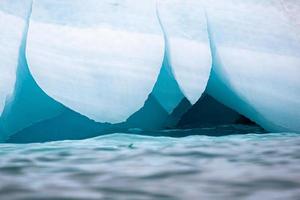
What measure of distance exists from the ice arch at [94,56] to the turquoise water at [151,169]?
0.16 metres

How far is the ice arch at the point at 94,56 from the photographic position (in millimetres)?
1501

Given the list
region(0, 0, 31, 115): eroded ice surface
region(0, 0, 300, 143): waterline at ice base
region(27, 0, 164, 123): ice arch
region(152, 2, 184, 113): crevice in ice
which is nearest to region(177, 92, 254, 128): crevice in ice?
region(0, 0, 300, 143): waterline at ice base

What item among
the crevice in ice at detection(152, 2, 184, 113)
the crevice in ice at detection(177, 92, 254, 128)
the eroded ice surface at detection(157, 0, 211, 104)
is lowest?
the crevice in ice at detection(177, 92, 254, 128)

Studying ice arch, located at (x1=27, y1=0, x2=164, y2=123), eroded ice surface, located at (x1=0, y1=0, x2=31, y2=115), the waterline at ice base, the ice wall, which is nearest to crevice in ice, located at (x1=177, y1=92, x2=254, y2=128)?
the waterline at ice base

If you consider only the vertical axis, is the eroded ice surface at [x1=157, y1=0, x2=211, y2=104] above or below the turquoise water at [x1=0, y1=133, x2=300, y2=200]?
above

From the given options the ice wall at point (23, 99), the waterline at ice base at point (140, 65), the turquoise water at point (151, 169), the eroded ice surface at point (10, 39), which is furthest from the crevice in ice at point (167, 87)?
the eroded ice surface at point (10, 39)

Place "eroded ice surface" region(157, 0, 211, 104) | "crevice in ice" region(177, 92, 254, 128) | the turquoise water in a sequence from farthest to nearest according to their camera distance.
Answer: "crevice in ice" region(177, 92, 254, 128)
"eroded ice surface" region(157, 0, 211, 104)
the turquoise water

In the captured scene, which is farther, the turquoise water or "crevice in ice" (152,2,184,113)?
"crevice in ice" (152,2,184,113)

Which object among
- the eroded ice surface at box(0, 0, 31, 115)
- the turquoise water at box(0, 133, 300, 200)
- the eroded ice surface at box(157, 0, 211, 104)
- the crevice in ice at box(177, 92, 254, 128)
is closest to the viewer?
the turquoise water at box(0, 133, 300, 200)

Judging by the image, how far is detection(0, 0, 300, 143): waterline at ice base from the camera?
4.93 feet

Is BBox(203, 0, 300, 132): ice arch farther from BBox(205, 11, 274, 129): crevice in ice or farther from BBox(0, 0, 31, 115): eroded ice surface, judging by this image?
BBox(0, 0, 31, 115): eroded ice surface

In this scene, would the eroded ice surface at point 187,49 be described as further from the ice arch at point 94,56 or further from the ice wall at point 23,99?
the ice wall at point 23,99

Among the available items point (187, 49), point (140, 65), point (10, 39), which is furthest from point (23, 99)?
point (187, 49)

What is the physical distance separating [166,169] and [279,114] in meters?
0.81
